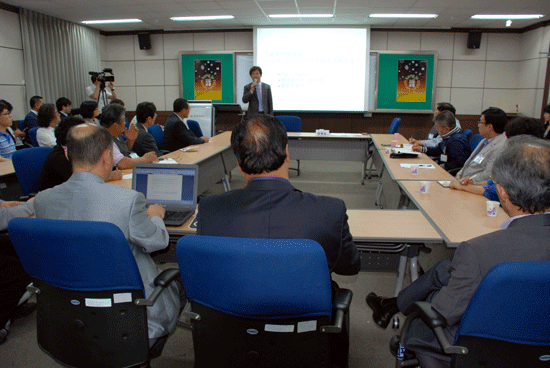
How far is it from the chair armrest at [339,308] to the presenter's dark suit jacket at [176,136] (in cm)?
377

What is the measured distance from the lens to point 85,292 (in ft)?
4.19

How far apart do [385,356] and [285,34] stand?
301 inches

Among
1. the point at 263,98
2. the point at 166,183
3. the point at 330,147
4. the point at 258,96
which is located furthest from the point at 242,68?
the point at 166,183

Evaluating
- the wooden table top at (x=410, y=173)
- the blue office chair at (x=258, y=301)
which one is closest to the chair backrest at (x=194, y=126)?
the wooden table top at (x=410, y=173)

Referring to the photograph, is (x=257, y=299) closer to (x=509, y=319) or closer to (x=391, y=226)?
(x=509, y=319)

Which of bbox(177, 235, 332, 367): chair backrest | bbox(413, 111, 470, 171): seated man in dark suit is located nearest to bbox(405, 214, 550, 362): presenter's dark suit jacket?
bbox(177, 235, 332, 367): chair backrest

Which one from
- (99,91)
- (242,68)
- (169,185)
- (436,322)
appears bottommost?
(436,322)

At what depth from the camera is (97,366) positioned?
1322 mm

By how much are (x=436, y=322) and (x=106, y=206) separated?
48.2 inches

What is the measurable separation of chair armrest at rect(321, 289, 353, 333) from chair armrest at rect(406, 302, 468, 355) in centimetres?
24

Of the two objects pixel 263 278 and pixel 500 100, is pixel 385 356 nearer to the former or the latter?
pixel 263 278

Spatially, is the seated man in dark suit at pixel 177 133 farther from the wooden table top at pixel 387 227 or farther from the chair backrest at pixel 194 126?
the wooden table top at pixel 387 227

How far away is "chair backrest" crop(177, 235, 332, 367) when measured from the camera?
3.31 feet

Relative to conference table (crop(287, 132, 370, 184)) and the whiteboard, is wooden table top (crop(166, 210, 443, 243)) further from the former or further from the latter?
the whiteboard
